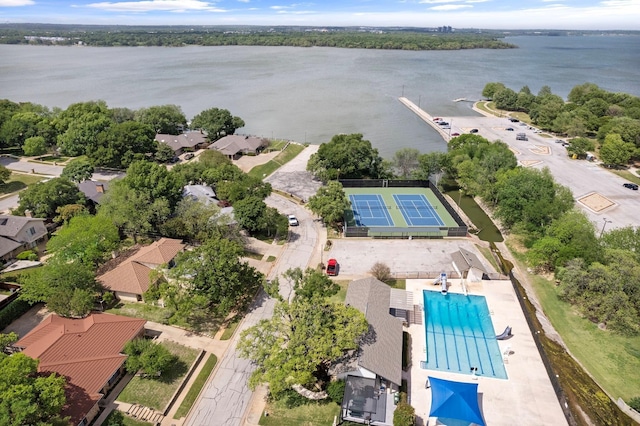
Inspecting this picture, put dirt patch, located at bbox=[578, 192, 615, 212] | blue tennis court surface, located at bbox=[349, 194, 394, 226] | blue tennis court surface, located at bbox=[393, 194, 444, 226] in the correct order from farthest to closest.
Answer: dirt patch, located at bbox=[578, 192, 615, 212] < blue tennis court surface, located at bbox=[349, 194, 394, 226] < blue tennis court surface, located at bbox=[393, 194, 444, 226]

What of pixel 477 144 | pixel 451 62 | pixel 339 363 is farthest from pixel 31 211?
pixel 451 62

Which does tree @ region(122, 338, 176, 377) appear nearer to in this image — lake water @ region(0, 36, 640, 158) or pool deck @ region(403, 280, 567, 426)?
pool deck @ region(403, 280, 567, 426)

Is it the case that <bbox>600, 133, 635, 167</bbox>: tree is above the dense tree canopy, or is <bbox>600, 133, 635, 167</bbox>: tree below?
below

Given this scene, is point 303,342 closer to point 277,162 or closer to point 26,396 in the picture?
point 26,396

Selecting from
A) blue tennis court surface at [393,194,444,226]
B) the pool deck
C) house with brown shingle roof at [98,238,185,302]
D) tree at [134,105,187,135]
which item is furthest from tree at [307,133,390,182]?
tree at [134,105,187,135]

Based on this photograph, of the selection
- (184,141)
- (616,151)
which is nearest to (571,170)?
(616,151)

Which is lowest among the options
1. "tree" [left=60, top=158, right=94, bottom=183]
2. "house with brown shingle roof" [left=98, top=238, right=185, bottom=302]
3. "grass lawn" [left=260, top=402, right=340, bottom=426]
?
"grass lawn" [left=260, top=402, right=340, bottom=426]
